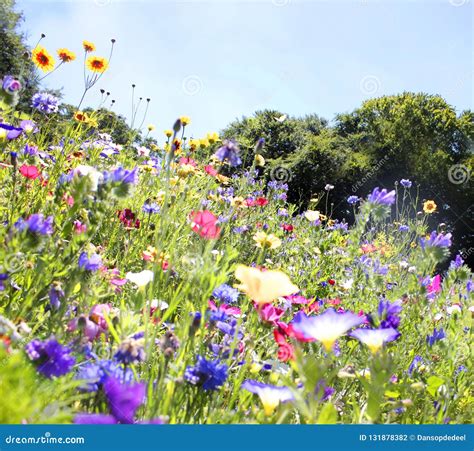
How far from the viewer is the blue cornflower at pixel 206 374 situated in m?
1.06

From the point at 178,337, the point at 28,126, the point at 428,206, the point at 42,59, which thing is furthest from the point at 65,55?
the point at 428,206

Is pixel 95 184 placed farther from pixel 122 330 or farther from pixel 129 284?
pixel 129 284

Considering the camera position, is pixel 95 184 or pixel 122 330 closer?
pixel 122 330

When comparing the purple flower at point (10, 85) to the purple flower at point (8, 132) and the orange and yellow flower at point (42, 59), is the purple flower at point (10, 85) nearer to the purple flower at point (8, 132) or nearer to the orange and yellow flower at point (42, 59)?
the purple flower at point (8, 132)

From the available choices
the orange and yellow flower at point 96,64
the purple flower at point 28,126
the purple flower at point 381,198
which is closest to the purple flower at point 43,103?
the purple flower at point 28,126

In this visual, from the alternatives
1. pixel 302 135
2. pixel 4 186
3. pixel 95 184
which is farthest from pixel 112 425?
pixel 302 135

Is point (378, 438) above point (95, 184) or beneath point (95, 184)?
beneath

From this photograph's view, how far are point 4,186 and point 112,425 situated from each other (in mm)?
2245

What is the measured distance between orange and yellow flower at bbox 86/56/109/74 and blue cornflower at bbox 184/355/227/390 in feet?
10.8

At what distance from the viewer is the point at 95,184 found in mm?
1371

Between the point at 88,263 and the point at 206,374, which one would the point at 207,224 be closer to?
the point at 88,263

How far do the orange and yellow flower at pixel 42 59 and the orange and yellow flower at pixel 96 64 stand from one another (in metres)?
0.36

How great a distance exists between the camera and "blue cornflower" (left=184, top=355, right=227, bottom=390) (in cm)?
106

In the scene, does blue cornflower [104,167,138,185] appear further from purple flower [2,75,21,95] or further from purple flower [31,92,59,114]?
purple flower [31,92,59,114]
